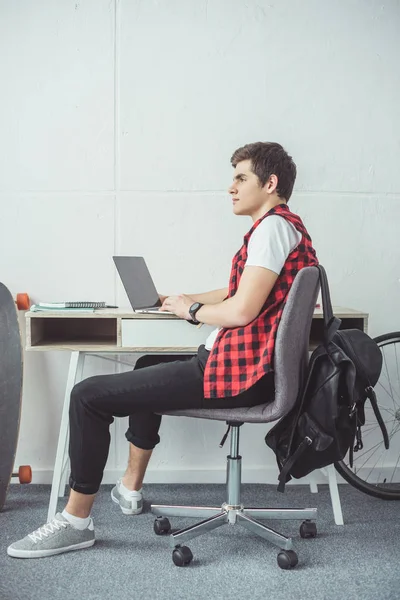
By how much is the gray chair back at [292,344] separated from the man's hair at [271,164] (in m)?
0.35

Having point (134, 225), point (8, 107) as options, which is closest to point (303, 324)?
point (134, 225)

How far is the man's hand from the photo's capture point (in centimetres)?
225

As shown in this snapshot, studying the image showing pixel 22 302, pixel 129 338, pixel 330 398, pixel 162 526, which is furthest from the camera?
pixel 22 302

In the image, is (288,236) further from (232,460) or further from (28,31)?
(28,31)

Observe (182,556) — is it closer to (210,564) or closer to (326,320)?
(210,564)

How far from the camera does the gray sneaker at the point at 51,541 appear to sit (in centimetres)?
206

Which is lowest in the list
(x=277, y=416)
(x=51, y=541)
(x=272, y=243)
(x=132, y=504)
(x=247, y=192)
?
(x=132, y=504)

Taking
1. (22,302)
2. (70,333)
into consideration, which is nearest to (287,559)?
(70,333)

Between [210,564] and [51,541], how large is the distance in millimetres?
492

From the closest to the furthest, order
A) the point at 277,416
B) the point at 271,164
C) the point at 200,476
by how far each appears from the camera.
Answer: the point at 277,416 < the point at 271,164 < the point at 200,476

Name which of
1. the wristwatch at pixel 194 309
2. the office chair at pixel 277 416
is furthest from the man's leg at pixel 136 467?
the wristwatch at pixel 194 309

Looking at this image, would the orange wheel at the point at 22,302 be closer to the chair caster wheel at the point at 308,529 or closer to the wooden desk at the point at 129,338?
the wooden desk at the point at 129,338

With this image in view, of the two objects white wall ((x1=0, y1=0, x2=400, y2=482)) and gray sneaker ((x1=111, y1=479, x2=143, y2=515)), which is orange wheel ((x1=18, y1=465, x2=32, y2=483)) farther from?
gray sneaker ((x1=111, y1=479, x2=143, y2=515))

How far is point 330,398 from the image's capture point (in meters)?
1.88
